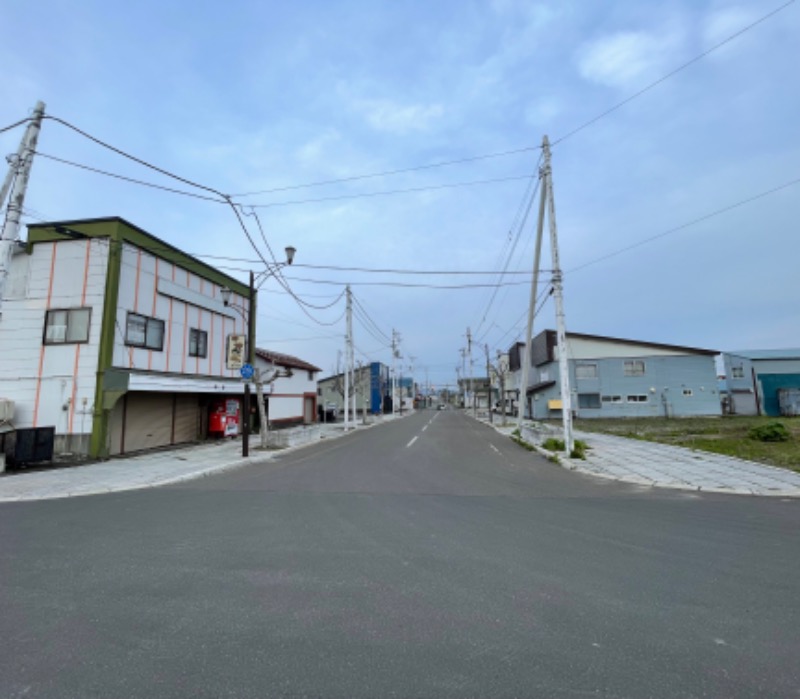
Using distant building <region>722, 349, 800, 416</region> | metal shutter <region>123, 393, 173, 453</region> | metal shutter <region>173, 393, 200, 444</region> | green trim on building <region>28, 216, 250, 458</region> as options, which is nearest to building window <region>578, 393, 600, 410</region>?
distant building <region>722, 349, 800, 416</region>

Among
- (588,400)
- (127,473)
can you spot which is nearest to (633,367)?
(588,400)

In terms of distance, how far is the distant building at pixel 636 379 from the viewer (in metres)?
39.7

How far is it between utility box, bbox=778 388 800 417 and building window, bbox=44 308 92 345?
47.1m

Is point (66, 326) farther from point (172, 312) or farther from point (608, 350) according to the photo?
point (608, 350)

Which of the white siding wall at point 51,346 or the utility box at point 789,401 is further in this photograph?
the utility box at point 789,401

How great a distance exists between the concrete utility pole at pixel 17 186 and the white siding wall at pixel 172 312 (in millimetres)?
6596

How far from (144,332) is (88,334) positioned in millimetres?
2180

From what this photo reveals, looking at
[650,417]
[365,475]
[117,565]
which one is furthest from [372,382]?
[117,565]

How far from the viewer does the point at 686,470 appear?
12.0 meters

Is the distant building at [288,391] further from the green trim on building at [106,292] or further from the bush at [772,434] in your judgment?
the bush at [772,434]

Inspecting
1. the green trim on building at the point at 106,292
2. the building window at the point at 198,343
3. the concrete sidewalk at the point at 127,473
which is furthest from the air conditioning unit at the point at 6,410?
the building window at the point at 198,343

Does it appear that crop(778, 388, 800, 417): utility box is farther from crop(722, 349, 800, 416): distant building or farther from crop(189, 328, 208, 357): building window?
crop(189, 328, 208, 357): building window

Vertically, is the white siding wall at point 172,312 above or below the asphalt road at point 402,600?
above

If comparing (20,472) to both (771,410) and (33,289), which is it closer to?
(33,289)
